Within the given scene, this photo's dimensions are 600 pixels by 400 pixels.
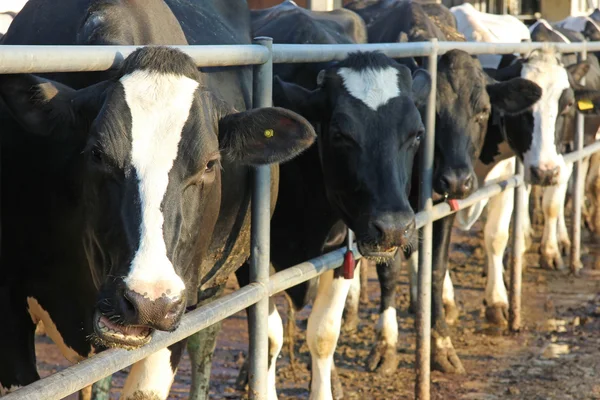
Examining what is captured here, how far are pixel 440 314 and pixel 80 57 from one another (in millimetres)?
3881

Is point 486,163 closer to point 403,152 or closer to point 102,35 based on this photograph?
point 403,152

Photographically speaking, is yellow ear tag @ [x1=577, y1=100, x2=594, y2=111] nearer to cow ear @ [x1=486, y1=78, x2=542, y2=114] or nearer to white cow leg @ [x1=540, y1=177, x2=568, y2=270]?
white cow leg @ [x1=540, y1=177, x2=568, y2=270]

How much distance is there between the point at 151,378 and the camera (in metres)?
3.72

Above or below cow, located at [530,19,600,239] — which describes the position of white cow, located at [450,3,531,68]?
above

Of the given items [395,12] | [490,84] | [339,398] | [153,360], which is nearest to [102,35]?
[153,360]

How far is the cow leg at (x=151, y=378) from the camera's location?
3723 millimetres

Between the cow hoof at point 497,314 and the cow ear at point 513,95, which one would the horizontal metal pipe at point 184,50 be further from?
the cow hoof at point 497,314

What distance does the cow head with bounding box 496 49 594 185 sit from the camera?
21.3ft

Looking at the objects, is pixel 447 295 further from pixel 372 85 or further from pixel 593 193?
pixel 593 193

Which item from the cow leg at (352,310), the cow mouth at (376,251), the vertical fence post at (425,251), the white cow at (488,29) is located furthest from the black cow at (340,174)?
the white cow at (488,29)

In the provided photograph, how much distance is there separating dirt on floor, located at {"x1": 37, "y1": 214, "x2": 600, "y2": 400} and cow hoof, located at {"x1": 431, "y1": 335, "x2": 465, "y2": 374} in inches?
3.1

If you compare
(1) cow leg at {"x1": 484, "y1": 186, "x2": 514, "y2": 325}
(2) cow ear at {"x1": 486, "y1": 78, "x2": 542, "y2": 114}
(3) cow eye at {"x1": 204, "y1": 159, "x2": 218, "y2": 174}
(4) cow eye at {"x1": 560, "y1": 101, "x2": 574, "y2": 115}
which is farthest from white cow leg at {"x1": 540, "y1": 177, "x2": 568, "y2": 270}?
(3) cow eye at {"x1": 204, "y1": 159, "x2": 218, "y2": 174}

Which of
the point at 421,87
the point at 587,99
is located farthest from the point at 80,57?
the point at 587,99

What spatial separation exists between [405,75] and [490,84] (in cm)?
157
